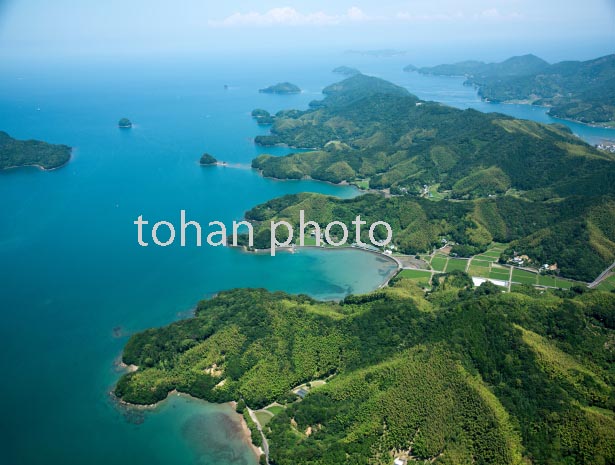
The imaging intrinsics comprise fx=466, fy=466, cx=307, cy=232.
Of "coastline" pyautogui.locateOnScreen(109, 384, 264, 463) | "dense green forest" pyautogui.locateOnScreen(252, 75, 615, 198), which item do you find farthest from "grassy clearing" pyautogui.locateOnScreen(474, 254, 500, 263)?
"coastline" pyautogui.locateOnScreen(109, 384, 264, 463)

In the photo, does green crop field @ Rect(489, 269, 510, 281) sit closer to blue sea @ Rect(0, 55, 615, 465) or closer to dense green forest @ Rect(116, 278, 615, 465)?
dense green forest @ Rect(116, 278, 615, 465)

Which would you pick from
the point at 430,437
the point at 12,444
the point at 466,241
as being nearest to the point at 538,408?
the point at 430,437

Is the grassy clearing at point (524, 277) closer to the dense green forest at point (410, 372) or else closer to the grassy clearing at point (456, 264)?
the grassy clearing at point (456, 264)

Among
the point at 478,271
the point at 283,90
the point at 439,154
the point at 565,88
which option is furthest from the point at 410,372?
the point at 283,90

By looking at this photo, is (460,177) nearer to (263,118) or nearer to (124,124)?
(263,118)

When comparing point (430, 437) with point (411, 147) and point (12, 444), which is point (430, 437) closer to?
point (12, 444)
